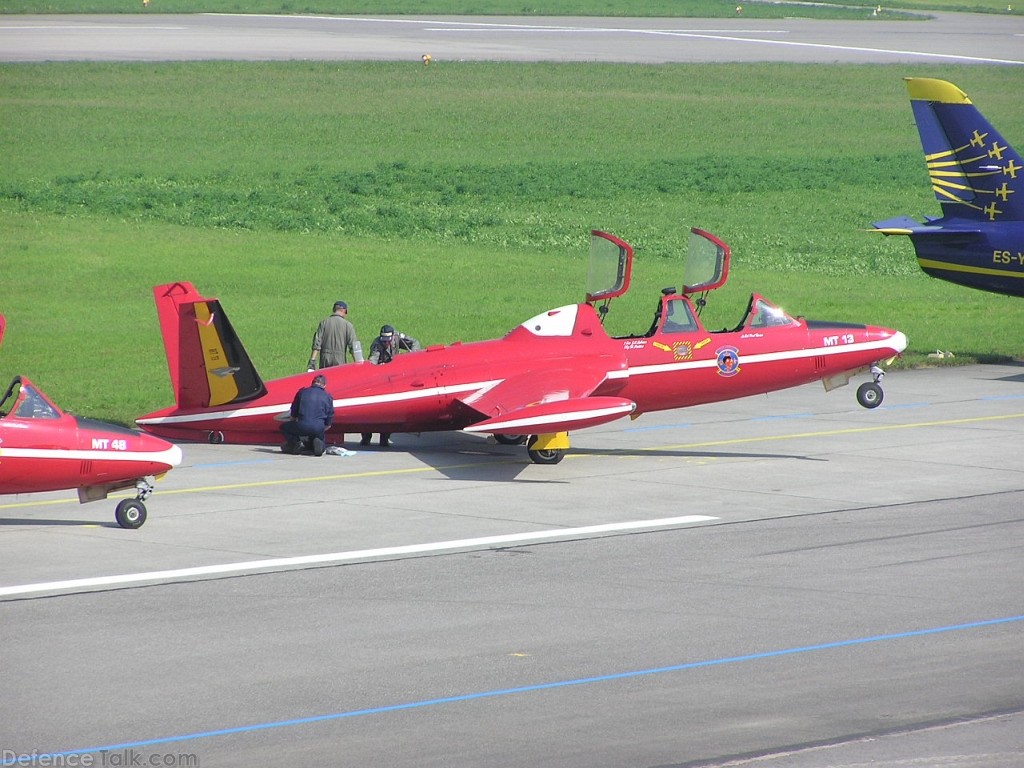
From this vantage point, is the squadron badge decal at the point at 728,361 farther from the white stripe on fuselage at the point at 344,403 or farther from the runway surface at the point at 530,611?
the white stripe on fuselage at the point at 344,403

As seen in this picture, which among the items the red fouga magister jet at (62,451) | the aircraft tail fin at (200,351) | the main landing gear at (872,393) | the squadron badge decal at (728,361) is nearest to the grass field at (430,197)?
the aircraft tail fin at (200,351)

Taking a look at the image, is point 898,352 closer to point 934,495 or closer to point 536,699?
point 934,495

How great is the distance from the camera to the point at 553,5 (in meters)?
104

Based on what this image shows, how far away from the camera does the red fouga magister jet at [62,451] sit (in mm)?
17859

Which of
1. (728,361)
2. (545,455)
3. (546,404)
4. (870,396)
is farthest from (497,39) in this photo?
(546,404)

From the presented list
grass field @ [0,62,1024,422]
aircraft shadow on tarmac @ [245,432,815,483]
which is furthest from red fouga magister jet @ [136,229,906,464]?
grass field @ [0,62,1024,422]

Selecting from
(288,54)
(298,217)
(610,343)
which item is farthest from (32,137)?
(610,343)

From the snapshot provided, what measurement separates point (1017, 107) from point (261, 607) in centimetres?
5919

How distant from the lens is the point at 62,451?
18.0m

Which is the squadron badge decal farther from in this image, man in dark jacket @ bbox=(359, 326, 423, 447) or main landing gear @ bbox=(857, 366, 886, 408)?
man in dark jacket @ bbox=(359, 326, 423, 447)

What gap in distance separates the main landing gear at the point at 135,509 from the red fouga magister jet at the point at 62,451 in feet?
Answer: 0.69

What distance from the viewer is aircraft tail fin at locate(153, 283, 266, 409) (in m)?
22.3

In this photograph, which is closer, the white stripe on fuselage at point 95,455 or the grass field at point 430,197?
the white stripe on fuselage at point 95,455

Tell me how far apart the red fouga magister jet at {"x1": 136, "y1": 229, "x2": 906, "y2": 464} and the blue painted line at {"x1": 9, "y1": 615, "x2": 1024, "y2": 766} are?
781cm
